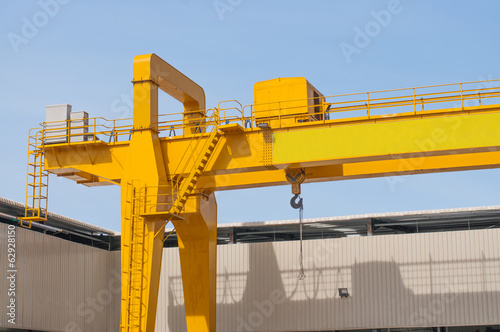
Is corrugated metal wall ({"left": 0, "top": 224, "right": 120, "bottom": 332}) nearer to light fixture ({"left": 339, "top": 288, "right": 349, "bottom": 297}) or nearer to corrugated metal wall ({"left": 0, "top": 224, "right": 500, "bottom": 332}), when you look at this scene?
corrugated metal wall ({"left": 0, "top": 224, "right": 500, "bottom": 332})

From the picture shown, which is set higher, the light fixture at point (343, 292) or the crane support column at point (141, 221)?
the crane support column at point (141, 221)

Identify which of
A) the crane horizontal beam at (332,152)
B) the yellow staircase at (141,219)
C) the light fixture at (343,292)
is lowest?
the light fixture at (343,292)

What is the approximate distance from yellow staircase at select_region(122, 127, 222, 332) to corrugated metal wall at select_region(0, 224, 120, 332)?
5.29 m

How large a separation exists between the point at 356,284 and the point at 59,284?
40.6ft

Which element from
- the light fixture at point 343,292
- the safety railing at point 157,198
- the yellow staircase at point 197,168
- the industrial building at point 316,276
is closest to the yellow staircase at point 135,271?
the safety railing at point 157,198

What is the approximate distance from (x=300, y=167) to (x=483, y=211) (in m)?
11.3

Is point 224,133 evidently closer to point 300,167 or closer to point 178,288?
point 300,167

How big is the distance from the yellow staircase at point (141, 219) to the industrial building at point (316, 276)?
18.3ft

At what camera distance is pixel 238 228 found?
116 feet

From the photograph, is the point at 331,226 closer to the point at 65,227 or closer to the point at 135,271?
the point at 65,227

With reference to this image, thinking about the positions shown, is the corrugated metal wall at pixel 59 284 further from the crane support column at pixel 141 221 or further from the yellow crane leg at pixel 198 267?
the yellow crane leg at pixel 198 267

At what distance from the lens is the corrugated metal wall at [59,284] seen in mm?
27766

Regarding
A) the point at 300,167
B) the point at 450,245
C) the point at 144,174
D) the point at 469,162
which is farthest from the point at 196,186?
the point at 450,245

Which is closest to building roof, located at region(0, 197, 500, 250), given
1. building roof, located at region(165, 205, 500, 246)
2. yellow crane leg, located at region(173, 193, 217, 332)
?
building roof, located at region(165, 205, 500, 246)
